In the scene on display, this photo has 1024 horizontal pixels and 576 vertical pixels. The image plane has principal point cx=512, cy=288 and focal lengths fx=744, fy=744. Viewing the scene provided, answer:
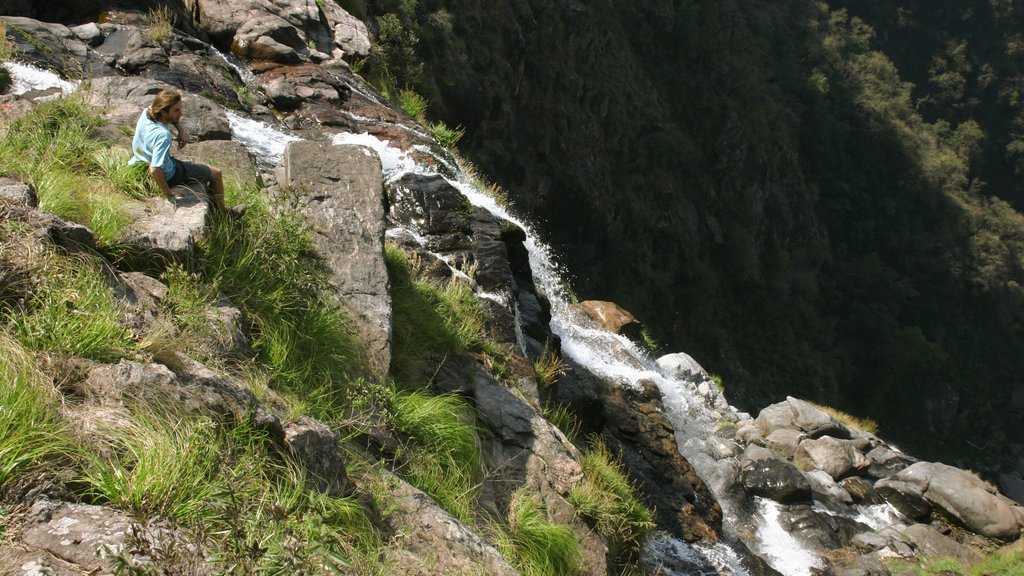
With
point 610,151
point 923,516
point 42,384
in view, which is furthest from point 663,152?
point 42,384

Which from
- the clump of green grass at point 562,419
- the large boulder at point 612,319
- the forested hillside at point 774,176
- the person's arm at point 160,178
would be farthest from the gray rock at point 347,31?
the person's arm at point 160,178

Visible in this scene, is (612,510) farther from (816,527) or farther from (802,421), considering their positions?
(802,421)

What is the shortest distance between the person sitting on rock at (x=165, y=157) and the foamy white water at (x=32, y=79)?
2993 millimetres

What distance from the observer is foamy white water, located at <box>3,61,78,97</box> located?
6.63 metres

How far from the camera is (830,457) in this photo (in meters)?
11.2

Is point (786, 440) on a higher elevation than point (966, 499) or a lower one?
lower

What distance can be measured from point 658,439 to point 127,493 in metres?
6.22

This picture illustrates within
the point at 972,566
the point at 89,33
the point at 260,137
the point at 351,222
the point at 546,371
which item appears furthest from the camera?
the point at 972,566

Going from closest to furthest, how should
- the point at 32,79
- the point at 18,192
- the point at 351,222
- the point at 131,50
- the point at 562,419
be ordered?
the point at 18,192 < the point at 351,222 < the point at 562,419 < the point at 32,79 < the point at 131,50

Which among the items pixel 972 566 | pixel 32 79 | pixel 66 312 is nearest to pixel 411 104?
pixel 32 79

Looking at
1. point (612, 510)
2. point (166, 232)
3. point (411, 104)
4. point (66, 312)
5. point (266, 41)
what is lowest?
point (411, 104)

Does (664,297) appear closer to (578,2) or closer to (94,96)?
(578,2)

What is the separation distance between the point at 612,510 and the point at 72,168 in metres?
3.69

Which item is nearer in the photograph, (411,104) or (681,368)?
(681,368)
